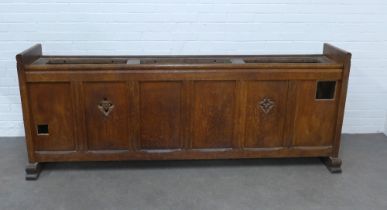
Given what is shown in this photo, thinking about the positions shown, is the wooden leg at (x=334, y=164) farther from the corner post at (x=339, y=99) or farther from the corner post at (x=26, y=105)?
the corner post at (x=26, y=105)

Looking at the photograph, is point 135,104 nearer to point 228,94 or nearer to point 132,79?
point 132,79

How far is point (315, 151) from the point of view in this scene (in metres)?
3.11

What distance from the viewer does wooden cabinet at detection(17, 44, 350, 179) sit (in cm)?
284

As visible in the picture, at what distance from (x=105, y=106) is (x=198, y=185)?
0.89m

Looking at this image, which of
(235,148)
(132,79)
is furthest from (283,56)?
(132,79)

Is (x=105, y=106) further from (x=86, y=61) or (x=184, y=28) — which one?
(x=184, y=28)

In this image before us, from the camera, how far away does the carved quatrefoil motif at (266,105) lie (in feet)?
9.77

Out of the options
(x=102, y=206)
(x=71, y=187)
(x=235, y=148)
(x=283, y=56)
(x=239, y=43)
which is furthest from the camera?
(x=239, y=43)

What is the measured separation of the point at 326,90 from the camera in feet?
10.2

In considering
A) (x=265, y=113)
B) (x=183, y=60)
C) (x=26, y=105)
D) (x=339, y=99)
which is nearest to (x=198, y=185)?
(x=265, y=113)

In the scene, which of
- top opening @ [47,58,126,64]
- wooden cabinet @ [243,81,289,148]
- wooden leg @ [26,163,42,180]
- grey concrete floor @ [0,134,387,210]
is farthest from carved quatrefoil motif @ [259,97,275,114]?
wooden leg @ [26,163,42,180]

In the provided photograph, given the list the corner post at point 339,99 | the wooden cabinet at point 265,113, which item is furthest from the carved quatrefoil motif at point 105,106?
the corner post at point 339,99

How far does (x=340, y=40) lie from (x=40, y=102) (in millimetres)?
2654

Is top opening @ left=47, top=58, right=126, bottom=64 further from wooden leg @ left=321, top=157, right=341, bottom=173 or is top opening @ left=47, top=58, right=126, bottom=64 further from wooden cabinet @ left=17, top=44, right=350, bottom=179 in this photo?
wooden leg @ left=321, top=157, right=341, bottom=173
